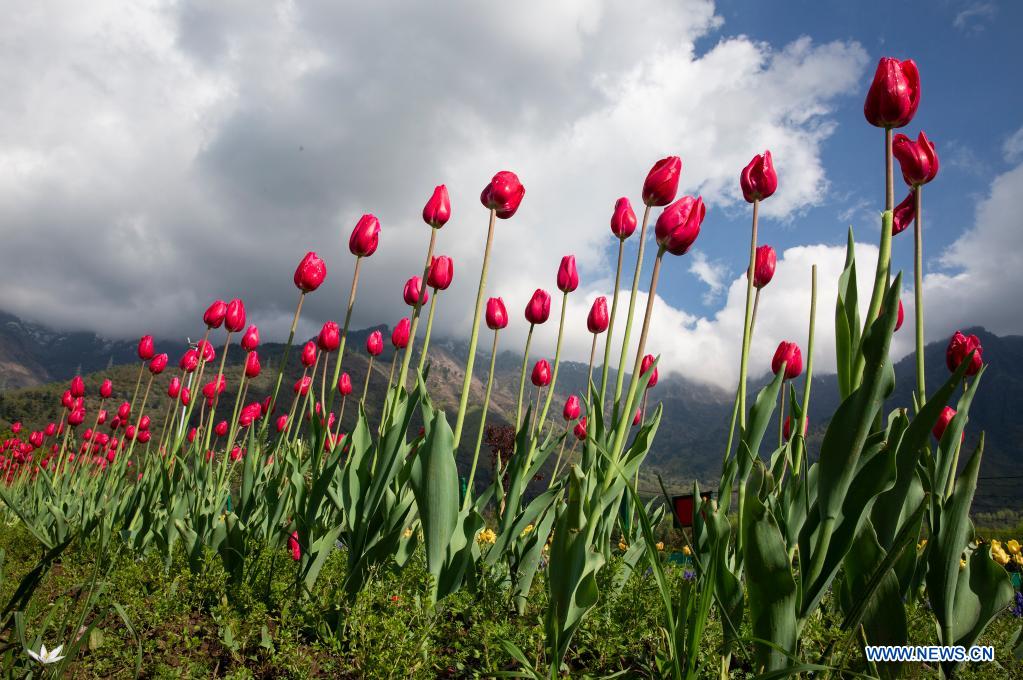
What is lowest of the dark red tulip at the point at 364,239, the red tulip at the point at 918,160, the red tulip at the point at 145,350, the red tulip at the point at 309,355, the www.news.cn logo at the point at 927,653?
the www.news.cn logo at the point at 927,653

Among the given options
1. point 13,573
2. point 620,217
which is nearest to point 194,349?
point 13,573

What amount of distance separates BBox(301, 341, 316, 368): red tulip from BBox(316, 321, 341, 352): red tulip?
1024 mm

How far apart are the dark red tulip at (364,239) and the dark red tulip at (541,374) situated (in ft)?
6.67

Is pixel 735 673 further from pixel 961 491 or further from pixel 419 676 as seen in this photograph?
pixel 419 676

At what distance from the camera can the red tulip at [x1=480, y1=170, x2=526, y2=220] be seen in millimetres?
3428

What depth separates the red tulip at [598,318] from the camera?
4449 mm

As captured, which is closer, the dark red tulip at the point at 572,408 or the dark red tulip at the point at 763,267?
the dark red tulip at the point at 763,267

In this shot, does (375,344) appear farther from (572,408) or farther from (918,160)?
(918,160)

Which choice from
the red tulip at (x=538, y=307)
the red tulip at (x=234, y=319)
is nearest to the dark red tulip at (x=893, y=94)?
the red tulip at (x=538, y=307)

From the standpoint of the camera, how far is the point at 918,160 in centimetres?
279

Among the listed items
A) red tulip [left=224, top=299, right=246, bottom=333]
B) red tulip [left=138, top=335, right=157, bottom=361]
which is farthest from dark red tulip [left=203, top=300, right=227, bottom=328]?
red tulip [left=138, top=335, right=157, bottom=361]

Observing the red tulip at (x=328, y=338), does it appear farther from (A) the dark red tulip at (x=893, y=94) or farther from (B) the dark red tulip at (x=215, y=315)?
(A) the dark red tulip at (x=893, y=94)

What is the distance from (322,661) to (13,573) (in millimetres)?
4308

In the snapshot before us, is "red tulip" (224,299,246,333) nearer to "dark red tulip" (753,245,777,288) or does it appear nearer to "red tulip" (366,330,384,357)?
"red tulip" (366,330,384,357)
